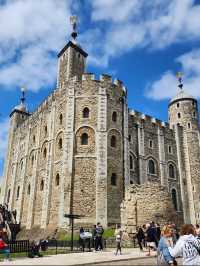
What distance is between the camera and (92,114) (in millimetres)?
28359

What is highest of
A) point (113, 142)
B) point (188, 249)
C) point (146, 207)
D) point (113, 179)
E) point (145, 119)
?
point (145, 119)

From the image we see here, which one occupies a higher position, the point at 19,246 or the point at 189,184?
the point at 189,184

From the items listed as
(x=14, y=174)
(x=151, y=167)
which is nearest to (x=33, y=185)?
(x=14, y=174)

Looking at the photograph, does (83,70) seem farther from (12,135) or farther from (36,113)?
(12,135)

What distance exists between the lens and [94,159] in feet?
88.2

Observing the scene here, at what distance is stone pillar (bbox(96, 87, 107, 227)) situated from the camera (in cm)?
2514

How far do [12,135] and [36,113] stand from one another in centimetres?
853

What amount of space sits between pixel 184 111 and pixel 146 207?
80.2 feet

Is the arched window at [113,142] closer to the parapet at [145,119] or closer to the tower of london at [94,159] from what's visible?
the tower of london at [94,159]

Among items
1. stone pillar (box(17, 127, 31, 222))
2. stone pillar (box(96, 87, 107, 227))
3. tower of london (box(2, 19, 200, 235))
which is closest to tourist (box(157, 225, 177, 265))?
tower of london (box(2, 19, 200, 235))

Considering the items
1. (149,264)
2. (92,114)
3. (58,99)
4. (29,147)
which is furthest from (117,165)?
(149,264)

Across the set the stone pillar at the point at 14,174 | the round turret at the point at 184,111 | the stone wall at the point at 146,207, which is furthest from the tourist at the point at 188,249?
the round turret at the point at 184,111

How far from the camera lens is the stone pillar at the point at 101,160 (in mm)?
25141

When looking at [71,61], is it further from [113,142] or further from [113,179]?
[113,179]
